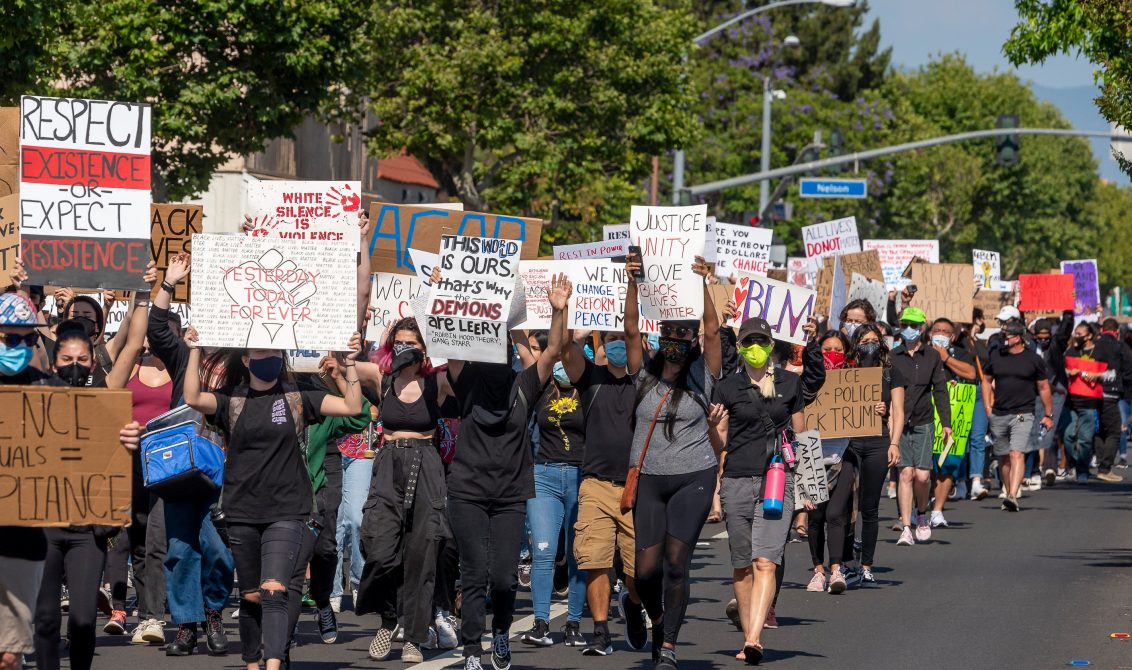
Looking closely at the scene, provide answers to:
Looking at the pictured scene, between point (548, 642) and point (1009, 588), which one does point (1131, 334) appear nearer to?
point (1009, 588)

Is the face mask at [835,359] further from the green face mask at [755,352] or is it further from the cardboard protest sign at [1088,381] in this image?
the cardboard protest sign at [1088,381]

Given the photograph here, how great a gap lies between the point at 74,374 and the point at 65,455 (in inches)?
52.6

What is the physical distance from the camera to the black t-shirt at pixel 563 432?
11164mm

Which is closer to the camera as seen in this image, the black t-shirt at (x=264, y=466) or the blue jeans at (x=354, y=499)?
the black t-shirt at (x=264, y=466)

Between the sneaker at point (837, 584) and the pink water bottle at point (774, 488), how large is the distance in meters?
2.88

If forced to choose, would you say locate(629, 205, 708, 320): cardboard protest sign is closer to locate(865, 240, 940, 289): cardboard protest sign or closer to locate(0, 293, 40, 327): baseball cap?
locate(0, 293, 40, 327): baseball cap

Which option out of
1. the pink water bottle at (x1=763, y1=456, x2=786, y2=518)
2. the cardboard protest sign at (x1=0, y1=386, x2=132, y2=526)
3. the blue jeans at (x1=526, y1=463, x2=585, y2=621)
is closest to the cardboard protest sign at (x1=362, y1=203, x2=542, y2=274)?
the blue jeans at (x1=526, y1=463, x2=585, y2=621)

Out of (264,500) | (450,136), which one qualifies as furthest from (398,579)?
(450,136)

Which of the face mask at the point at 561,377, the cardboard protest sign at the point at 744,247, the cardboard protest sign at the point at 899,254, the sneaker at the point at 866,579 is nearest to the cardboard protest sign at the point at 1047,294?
the cardboard protest sign at the point at 899,254

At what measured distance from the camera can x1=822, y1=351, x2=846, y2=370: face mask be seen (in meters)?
13.3

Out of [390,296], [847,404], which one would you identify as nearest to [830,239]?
[847,404]

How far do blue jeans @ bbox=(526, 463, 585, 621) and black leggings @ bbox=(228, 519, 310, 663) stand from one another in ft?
7.63

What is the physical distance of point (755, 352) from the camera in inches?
413

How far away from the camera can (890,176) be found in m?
64.5
